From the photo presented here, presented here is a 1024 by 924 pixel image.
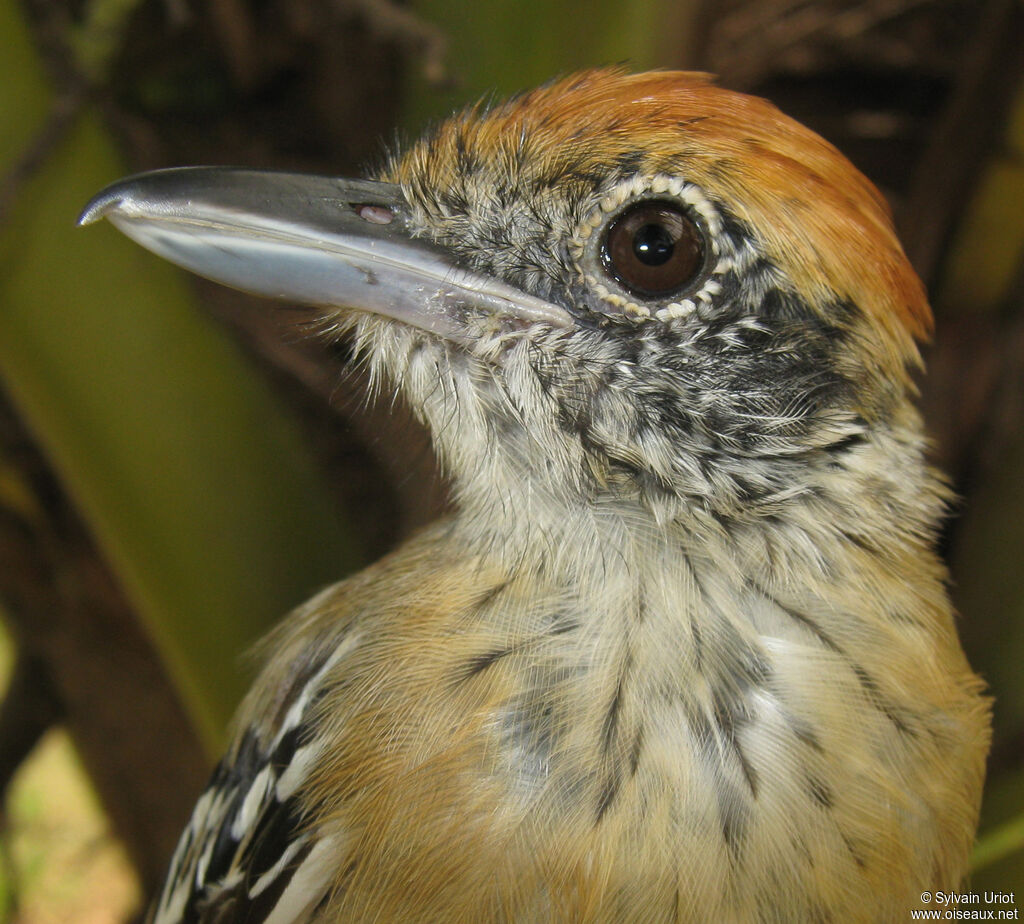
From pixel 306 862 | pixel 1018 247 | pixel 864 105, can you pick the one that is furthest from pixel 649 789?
pixel 864 105

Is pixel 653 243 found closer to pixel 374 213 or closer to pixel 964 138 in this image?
pixel 374 213

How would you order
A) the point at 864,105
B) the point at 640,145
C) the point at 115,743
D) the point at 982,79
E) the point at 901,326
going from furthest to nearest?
the point at 864,105 < the point at 115,743 < the point at 982,79 < the point at 901,326 < the point at 640,145

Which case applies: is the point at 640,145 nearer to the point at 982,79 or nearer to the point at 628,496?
the point at 628,496

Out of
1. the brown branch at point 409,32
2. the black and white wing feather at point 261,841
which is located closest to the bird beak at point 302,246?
the brown branch at point 409,32

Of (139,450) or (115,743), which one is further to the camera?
(115,743)

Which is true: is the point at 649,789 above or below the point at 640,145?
below

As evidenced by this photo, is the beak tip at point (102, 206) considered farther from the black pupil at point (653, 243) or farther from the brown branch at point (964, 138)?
the brown branch at point (964, 138)

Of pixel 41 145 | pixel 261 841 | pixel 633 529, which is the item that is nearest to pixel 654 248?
pixel 633 529

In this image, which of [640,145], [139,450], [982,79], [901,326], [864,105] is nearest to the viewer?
[640,145]

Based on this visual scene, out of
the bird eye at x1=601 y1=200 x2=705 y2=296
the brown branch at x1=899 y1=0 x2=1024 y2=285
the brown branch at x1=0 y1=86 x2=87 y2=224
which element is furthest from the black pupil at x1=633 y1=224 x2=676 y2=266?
the brown branch at x1=899 y1=0 x2=1024 y2=285
